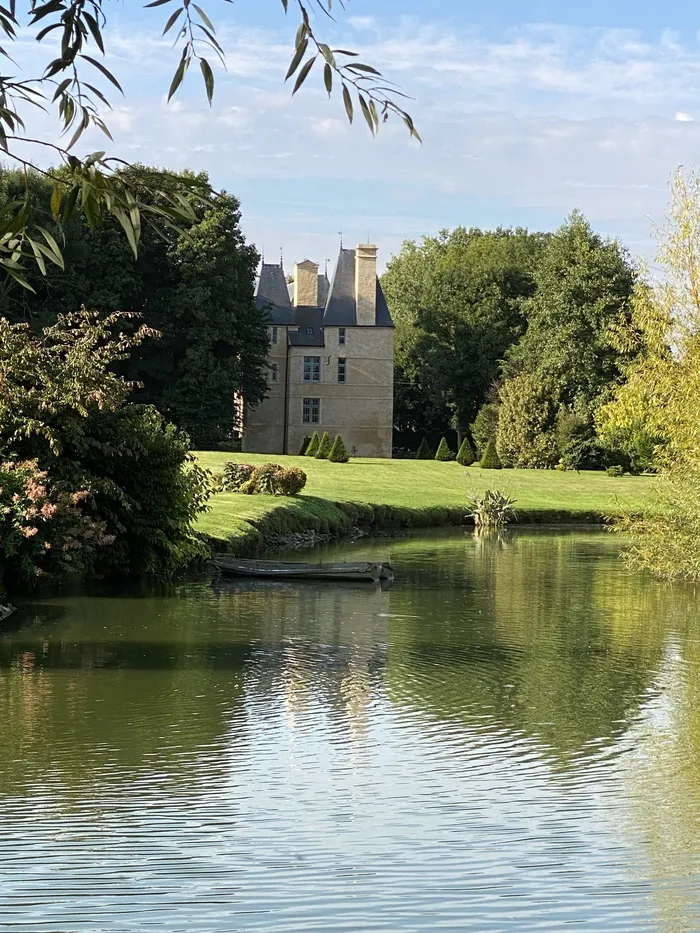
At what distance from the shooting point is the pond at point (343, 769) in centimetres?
605

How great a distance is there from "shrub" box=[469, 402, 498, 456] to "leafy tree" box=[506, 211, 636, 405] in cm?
335

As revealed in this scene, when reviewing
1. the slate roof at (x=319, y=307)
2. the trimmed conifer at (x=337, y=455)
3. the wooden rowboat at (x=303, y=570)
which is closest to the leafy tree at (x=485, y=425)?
the slate roof at (x=319, y=307)

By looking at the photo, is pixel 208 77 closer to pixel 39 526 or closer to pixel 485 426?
pixel 39 526

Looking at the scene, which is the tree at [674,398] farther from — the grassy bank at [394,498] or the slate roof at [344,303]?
the slate roof at [344,303]

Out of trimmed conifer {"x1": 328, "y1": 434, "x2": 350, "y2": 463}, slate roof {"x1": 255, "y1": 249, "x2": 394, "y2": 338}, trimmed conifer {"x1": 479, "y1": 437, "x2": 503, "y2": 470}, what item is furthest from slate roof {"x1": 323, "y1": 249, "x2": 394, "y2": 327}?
trimmed conifer {"x1": 328, "y1": 434, "x2": 350, "y2": 463}

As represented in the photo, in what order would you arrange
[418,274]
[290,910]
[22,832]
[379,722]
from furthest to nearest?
[418,274] → [379,722] → [22,832] → [290,910]

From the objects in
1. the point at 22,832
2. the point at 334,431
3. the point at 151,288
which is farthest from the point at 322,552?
the point at 334,431

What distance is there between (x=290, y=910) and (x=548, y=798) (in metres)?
2.80

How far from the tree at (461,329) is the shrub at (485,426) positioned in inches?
113

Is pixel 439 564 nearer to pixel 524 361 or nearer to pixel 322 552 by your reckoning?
pixel 322 552

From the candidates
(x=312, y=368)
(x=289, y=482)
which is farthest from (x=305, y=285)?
(x=289, y=482)

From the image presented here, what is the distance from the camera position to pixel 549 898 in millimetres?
6102

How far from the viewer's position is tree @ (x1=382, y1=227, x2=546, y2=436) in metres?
64.0

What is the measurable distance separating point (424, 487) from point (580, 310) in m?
18.3
